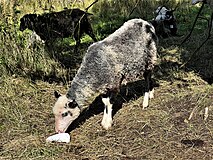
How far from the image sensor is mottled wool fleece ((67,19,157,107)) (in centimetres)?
528

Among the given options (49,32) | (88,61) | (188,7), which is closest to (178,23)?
(188,7)

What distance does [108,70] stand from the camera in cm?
532

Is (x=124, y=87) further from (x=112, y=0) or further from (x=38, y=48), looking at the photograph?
(x=112, y=0)

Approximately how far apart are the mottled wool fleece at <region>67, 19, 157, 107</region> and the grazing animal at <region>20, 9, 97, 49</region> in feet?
9.58

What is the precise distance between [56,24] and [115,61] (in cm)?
472

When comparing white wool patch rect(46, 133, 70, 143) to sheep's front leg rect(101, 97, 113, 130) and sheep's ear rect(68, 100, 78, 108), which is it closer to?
sheep's ear rect(68, 100, 78, 108)

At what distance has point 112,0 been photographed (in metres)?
14.6

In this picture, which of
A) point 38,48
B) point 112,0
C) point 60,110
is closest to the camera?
point 60,110

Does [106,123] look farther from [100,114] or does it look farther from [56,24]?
[56,24]

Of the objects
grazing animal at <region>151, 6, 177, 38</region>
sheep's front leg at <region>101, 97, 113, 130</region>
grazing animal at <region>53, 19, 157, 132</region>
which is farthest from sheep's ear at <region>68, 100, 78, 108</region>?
grazing animal at <region>151, 6, 177, 38</region>

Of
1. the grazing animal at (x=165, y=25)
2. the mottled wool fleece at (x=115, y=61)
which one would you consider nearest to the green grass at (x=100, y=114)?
the mottled wool fleece at (x=115, y=61)

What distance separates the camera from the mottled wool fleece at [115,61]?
5277 mm

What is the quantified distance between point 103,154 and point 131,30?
191cm

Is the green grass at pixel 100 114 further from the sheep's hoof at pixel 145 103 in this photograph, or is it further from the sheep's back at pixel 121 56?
the sheep's back at pixel 121 56
